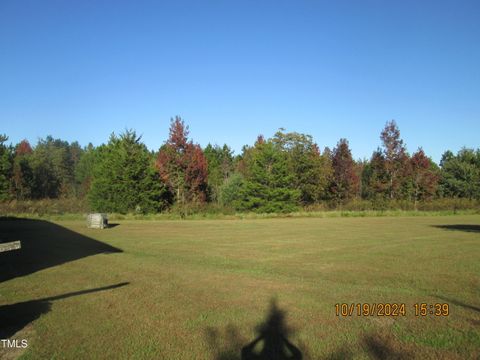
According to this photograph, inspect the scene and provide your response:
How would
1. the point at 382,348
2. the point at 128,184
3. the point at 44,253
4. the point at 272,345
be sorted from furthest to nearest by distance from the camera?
the point at 128,184, the point at 44,253, the point at 272,345, the point at 382,348

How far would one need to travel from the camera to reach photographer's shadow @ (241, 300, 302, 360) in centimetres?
436

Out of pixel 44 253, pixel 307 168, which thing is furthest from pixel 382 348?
pixel 307 168

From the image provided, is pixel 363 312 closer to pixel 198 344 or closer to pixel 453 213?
pixel 198 344

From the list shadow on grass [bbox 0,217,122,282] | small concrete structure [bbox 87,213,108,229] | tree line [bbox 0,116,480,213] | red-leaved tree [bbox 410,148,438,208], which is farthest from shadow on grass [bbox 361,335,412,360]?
red-leaved tree [bbox 410,148,438,208]

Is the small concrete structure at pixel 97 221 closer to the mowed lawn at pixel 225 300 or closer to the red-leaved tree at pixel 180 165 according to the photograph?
the mowed lawn at pixel 225 300

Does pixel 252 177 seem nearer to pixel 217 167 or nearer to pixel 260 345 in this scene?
pixel 217 167

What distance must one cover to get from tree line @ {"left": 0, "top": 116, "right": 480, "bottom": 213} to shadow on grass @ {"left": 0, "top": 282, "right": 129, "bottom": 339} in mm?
33520

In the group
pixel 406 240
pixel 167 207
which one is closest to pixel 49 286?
pixel 406 240

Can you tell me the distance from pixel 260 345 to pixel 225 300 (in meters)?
2.19

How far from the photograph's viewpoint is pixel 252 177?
149 feet

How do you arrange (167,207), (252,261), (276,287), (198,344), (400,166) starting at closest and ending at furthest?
1. (198,344)
2. (276,287)
3. (252,261)
4. (167,207)
5. (400,166)

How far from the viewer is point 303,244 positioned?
617 inches

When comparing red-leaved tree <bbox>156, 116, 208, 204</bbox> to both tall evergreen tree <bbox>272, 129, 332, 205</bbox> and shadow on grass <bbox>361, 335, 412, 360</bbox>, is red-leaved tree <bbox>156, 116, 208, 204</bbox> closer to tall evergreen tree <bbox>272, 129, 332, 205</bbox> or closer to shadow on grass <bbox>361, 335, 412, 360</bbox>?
tall evergreen tree <bbox>272, 129, 332, 205</bbox>

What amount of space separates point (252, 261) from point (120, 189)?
102 feet
